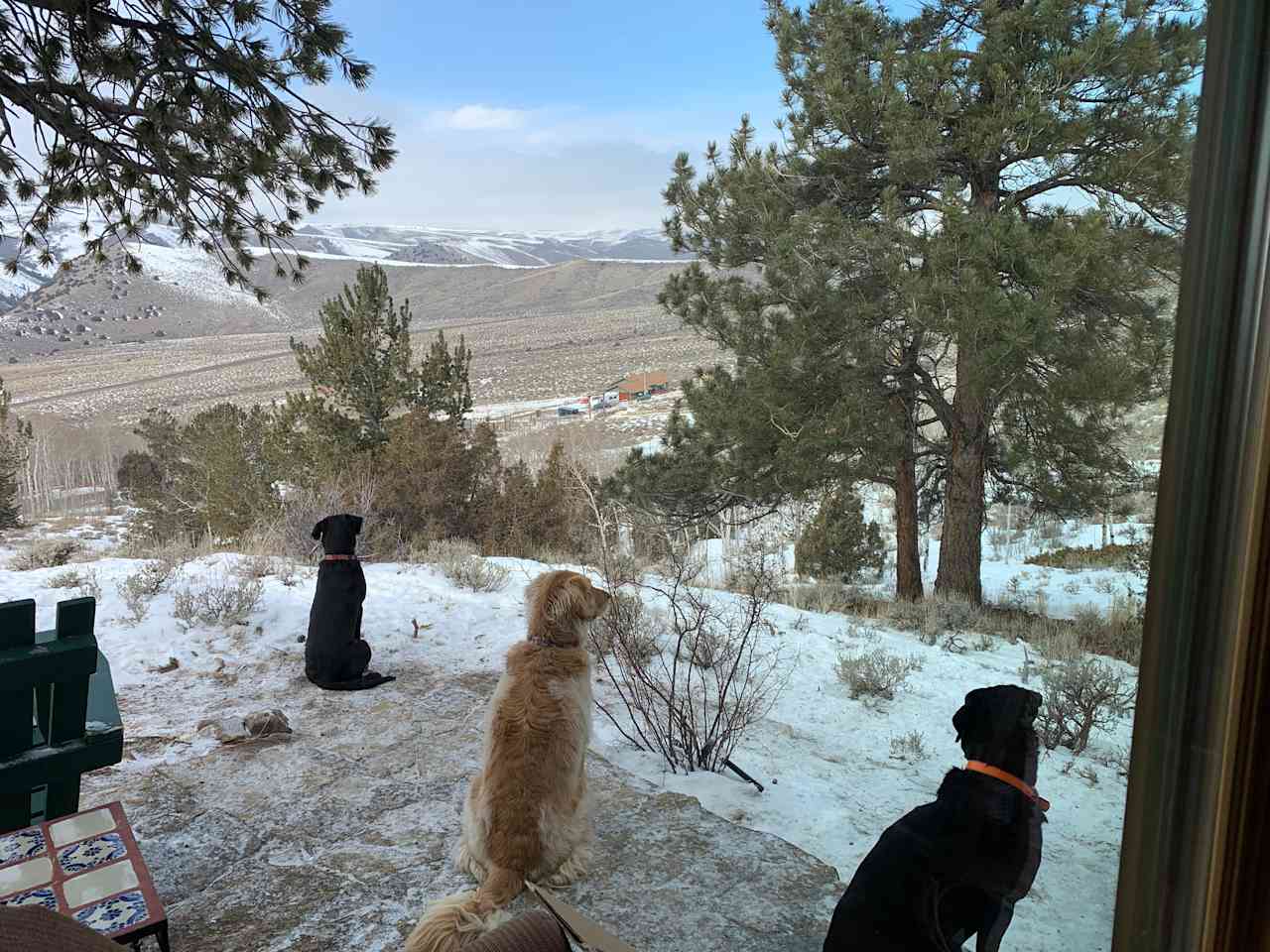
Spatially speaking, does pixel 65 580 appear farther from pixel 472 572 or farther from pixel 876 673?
pixel 876 673

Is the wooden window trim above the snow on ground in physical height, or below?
above

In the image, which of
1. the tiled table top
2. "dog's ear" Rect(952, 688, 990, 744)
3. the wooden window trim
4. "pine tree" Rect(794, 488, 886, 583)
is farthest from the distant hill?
the wooden window trim

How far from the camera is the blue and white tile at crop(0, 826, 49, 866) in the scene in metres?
1.52

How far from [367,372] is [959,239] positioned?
6845 millimetres

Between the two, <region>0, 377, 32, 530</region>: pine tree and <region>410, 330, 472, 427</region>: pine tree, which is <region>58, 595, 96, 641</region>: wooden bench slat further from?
<region>0, 377, 32, 530</region>: pine tree

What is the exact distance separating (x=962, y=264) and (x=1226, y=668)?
338 centimetres

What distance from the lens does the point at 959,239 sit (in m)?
3.62

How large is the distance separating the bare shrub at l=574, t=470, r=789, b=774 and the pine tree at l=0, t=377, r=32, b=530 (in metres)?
9.98

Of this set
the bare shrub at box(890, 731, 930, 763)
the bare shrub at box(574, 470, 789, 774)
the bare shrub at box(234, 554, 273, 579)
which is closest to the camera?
the bare shrub at box(890, 731, 930, 763)

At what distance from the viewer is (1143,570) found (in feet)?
2.72

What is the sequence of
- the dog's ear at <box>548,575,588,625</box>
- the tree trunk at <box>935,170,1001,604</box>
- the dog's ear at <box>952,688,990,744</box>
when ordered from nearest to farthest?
the dog's ear at <box>952,688,990,744</box> < the dog's ear at <box>548,575,588,625</box> < the tree trunk at <box>935,170,1001,604</box>

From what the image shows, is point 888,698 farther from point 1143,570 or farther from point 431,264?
point 431,264

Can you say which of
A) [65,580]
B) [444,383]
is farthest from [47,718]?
[444,383]

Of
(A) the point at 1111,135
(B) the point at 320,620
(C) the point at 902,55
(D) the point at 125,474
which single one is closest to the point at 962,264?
(C) the point at 902,55
